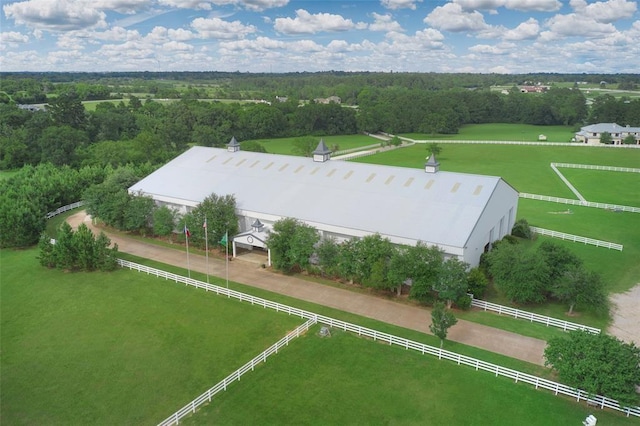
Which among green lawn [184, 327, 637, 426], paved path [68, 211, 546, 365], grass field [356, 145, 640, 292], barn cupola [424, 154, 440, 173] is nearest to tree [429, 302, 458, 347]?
green lawn [184, 327, 637, 426]

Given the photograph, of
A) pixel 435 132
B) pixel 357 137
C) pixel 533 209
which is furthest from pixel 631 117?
pixel 533 209

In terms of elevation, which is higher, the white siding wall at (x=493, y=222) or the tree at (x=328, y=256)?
the white siding wall at (x=493, y=222)

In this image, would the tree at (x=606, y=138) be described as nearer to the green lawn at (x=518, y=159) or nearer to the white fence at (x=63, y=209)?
the green lawn at (x=518, y=159)

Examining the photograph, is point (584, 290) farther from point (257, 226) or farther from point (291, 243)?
point (257, 226)

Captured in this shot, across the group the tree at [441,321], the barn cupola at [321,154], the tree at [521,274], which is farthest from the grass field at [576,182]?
the barn cupola at [321,154]

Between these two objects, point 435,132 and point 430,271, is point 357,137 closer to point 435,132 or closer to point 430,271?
point 435,132

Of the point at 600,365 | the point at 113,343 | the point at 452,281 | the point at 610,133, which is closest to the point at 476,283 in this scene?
the point at 452,281
